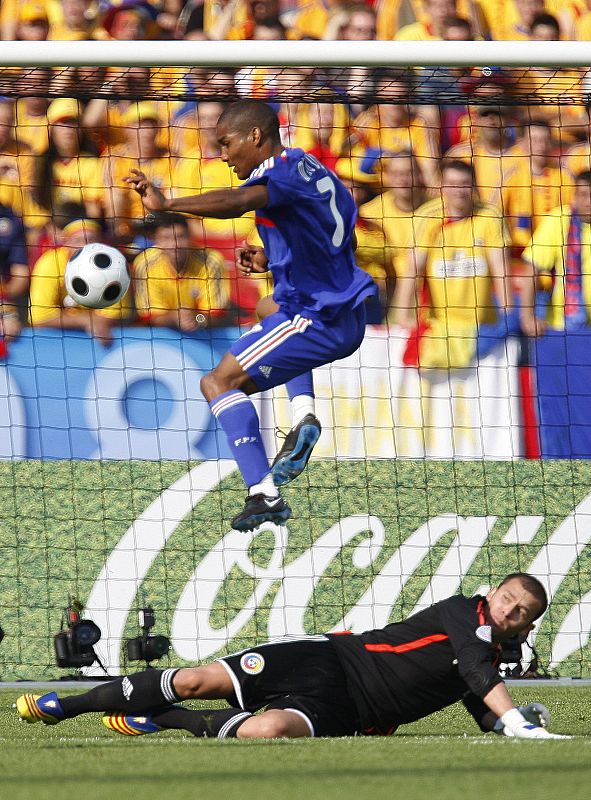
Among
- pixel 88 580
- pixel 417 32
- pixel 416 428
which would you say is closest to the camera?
pixel 88 580

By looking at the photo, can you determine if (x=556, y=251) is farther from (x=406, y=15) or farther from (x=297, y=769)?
(x=297, y=769)

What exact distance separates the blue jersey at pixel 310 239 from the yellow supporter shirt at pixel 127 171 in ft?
14.1

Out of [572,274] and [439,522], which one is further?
[572,274]

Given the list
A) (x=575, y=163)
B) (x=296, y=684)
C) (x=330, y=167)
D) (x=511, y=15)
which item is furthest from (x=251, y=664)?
(x=511, y=15)

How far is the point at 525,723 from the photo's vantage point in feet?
14.4

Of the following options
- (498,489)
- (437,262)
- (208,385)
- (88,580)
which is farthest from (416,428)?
(208,385)

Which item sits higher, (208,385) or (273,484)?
(208,385)

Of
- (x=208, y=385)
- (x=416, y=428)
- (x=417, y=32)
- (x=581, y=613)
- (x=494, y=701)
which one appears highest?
(x=417, y=32)

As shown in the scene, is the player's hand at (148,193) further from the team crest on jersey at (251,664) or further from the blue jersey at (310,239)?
the team crest on jersey at (251,664)

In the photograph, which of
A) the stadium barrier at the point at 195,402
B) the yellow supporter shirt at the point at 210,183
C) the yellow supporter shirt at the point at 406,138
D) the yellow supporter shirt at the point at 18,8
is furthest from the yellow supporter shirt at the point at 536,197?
the yellow supporter shirt at the point at 18,8

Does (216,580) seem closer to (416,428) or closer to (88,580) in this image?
(88,580)

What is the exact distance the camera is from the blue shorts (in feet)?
16.3

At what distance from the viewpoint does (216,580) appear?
7785 mm

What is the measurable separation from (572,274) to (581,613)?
105 inches
